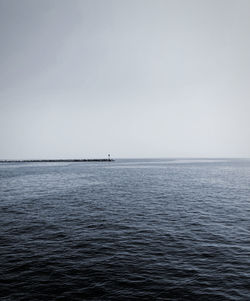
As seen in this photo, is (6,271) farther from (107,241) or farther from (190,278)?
(190,278)

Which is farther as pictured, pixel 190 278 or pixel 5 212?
pixel 5 212

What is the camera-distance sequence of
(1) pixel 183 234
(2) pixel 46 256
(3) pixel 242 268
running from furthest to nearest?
(1) pixel 183 234 → (2) pixel 46 256 → (3) pixel 242 268

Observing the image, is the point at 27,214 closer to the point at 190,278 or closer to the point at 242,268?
the point at 190,278

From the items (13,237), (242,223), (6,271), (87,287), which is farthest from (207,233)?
(13,237)

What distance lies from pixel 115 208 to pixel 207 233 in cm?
1313

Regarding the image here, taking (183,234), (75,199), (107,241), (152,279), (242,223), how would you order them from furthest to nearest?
1. (75,199)
2. (242,223)
3. (183,234)
4. (107,241)
5. (152,279)

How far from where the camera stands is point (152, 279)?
11102mm

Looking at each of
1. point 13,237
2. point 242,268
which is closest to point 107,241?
point 13,237

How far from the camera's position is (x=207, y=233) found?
18.0m

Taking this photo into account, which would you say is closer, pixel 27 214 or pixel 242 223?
pixel 242 223

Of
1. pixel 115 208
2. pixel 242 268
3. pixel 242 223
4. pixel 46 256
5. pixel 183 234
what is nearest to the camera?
pixel 242 268

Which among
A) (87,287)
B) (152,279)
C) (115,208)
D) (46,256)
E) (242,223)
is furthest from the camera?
(115,208)

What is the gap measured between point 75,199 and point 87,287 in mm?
23830

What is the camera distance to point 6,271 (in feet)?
38.6
